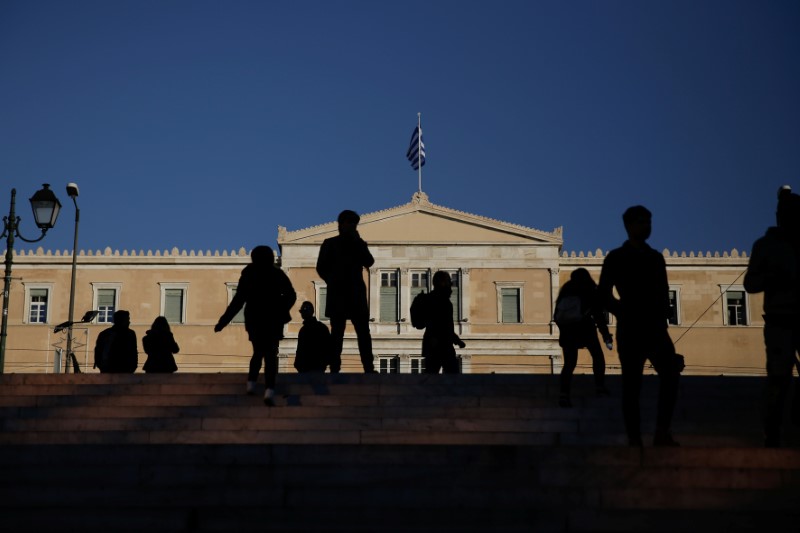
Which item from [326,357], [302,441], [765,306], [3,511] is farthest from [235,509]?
[326,357]

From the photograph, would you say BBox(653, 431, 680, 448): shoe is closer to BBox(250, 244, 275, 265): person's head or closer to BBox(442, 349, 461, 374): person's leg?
BBox(250, 244, 275, 265): person's head

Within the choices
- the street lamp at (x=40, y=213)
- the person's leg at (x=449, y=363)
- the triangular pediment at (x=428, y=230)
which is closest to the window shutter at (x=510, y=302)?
the triangular pediment at (x=428, y=230)

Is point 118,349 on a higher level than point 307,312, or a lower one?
lower

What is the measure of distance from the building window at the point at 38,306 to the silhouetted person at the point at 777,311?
40.9 m

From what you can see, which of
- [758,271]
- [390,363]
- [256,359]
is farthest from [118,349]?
[390,363]

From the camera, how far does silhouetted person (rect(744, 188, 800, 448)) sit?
8180 mm

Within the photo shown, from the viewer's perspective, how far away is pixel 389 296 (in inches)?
1763

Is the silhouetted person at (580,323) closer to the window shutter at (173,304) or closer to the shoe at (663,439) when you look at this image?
the shoe at (663,439)

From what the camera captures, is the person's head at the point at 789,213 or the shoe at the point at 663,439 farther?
the person's head at the point at 789,213

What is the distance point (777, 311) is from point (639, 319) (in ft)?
3.38

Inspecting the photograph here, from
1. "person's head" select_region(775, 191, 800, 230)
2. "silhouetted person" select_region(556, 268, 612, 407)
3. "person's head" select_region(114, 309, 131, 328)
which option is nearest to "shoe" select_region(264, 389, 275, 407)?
"silhouetted person" select_region(556, 268, 612, 407)

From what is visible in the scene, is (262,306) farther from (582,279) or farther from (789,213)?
(789,213)

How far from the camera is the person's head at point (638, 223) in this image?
8445 millimetres

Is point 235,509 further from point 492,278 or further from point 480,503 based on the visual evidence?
point 492,278
